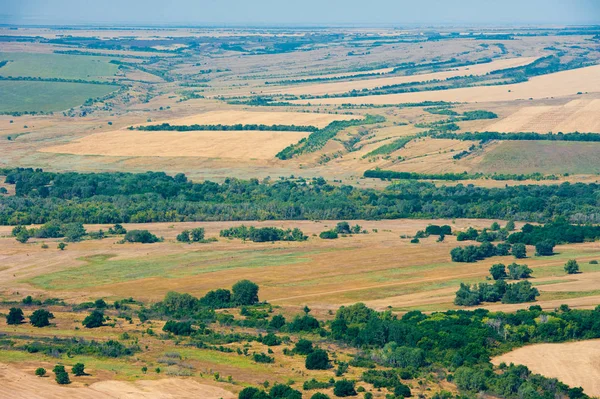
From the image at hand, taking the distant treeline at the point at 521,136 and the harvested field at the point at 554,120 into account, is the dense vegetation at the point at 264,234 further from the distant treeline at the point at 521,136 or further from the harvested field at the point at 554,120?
the harvested field at the point at 554,120

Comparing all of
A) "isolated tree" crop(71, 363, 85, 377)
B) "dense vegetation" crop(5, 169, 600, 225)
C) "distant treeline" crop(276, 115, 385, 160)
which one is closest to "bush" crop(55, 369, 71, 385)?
"isolated tree" crop(71, 363, 85, 377)

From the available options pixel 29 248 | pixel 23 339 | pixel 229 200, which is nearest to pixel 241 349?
pixel 23 339

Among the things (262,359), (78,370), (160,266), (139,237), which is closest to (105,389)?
(78,370)

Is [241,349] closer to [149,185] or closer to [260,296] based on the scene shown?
[260,296]

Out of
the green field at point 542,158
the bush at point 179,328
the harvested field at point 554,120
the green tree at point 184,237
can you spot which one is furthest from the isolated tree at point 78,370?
the harvested field at point 554,120

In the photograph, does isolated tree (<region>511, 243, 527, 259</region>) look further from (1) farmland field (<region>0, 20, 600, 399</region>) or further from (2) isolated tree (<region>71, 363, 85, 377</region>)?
(2) isolated tree (<region>71, 363, 85, 377</region>)
